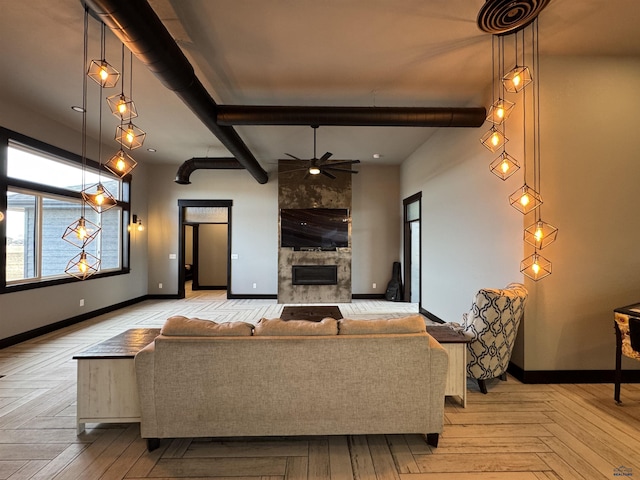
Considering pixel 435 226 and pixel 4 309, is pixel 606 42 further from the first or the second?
pixel 4 309

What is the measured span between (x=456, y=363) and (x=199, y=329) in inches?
82.5

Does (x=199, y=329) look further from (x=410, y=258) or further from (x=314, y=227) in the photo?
(x=410, y=258)

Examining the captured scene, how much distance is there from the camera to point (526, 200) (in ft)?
9.66

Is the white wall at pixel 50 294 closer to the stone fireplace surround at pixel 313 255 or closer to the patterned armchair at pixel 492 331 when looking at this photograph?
the stone fireplace surround at pixel 313 255

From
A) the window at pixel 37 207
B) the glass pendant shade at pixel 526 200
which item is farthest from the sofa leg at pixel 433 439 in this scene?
the window at pixel 37 207

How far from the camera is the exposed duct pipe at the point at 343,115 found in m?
3.77

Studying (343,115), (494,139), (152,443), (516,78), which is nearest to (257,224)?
(343,115)

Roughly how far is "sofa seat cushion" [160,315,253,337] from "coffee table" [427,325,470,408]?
1617 mm

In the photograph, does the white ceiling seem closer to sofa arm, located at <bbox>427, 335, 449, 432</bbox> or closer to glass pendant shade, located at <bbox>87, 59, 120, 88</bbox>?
glass pendant shade, located at <bbox>87, 59, 120, 88</bbox>

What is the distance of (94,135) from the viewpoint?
17.5 feet

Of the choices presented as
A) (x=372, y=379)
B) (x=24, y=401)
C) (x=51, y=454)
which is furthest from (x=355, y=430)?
(x=24, y=401)

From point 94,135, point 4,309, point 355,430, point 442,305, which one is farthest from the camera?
point 94,135

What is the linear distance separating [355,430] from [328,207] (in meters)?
5.56

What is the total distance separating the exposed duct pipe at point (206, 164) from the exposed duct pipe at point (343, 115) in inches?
98.0
